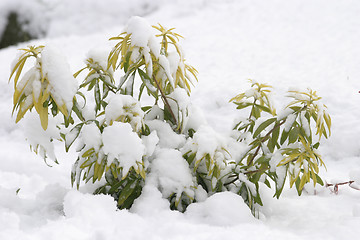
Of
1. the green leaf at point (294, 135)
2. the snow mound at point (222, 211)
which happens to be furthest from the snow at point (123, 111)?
the green leaf at point (294, 135)

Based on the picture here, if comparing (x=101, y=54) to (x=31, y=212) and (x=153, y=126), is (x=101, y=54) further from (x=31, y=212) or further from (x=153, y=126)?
(x=31, y=212)

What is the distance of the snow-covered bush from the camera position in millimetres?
1242

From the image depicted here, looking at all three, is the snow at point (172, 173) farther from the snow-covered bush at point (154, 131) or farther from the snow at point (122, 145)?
the snow at point (122, 145)

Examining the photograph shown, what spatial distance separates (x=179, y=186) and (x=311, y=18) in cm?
432

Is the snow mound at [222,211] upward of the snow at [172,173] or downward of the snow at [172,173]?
downward

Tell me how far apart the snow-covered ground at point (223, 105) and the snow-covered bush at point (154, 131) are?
0.11 metres

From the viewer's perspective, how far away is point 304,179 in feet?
4.39

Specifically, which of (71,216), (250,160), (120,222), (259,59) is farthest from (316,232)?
(259,59)

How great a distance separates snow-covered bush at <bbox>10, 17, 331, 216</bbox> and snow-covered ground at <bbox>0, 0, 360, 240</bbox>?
11 centimetres

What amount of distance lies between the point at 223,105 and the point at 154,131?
178 cm

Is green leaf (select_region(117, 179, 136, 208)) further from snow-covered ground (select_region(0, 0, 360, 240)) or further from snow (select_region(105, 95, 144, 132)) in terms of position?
snow (select_region(105, 95, 144, 132))

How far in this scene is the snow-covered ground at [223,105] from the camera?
122cm

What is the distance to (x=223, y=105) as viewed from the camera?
316 centimetres

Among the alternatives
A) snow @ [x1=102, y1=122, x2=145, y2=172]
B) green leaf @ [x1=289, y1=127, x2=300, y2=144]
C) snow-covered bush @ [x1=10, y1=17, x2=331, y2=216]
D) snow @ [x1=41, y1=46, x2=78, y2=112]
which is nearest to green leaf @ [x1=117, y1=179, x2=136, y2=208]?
snow-covered bush @ [x1=10, y1=17, x2=331, y2=216]
